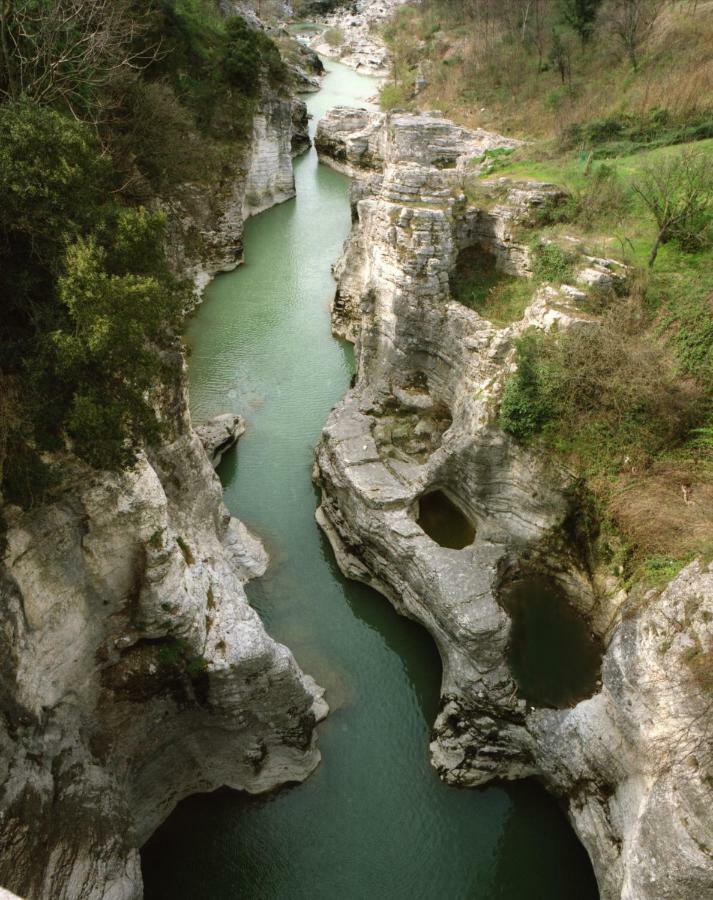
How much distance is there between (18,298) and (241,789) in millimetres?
8712

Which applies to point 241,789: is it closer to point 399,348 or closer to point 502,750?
point 502,750

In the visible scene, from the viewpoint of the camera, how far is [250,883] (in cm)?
925

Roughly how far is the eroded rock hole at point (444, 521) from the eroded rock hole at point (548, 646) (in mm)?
1781

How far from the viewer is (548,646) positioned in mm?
11078

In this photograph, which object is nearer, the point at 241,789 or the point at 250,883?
the point at 250,883

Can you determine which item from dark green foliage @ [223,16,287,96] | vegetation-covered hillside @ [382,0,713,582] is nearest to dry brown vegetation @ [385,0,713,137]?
vegetation-covered hillside @ [382,0,713,582]

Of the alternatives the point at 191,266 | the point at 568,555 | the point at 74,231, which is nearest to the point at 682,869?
the point at 568,555

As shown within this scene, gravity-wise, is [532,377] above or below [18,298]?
below

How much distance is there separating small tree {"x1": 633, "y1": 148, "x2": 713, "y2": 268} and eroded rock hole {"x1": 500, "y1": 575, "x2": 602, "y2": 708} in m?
7.34

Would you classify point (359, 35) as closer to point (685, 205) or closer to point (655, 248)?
point (685, 205)

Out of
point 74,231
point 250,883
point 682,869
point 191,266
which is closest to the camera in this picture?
point 682,869

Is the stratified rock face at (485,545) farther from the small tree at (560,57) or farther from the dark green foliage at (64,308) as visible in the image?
the small tree at (560,57)

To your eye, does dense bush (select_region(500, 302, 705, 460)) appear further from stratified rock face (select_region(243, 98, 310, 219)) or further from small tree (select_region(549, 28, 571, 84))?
small tree (select_region(549, 28, 571, 84))

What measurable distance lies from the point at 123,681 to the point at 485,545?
7043mm
